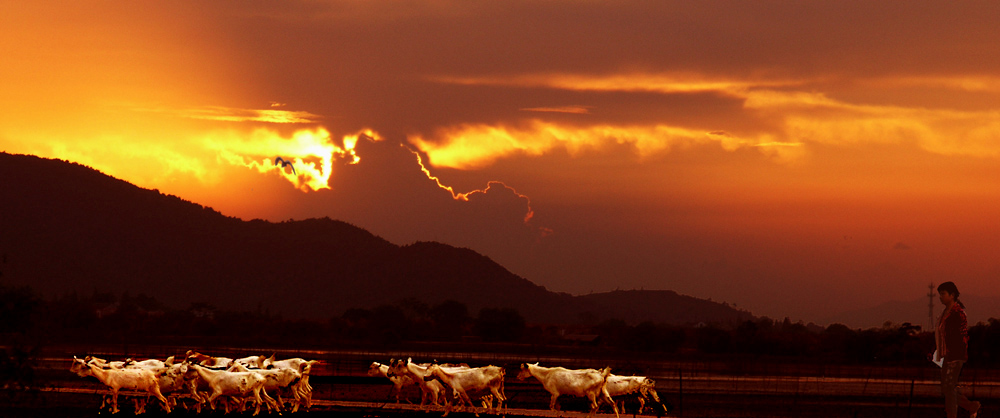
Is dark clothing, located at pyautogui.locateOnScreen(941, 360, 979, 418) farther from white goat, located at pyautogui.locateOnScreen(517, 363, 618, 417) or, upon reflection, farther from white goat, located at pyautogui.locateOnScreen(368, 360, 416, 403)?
white goat, located at pyautogui.locateOnScreen(368, 360, 416, 403)

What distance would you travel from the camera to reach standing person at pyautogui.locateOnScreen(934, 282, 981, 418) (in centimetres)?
2373

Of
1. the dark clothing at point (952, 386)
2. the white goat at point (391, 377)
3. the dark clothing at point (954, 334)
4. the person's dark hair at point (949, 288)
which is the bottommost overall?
the white goat at point (391, 377)

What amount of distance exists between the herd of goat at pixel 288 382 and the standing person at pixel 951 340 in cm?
1434

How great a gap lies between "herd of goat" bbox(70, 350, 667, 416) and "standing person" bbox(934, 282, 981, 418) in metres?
14.3

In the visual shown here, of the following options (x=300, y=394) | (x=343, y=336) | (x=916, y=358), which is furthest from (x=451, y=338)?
(x=300, y=394)

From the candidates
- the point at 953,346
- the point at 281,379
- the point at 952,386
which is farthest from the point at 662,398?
the point at 953,346

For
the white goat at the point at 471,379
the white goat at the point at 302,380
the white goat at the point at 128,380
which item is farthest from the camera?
the white goat at the point at 302,380

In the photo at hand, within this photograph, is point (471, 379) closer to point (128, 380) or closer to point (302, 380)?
point (302, 380)

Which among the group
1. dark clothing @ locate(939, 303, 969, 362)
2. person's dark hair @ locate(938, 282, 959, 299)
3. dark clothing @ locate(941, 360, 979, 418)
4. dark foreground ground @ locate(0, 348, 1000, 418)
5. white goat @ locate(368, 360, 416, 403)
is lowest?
dark foreground ground @ locate(0, 348, 1000, 418)

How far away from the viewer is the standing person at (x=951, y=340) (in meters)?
23.7

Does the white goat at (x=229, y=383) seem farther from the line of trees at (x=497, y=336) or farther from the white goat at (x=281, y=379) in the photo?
the line of trees at (x=497, y=336)

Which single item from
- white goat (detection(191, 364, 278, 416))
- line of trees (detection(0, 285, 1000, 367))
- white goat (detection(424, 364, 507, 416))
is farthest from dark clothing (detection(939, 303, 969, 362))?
line of trees (detection(0, 285, 1000, 367))

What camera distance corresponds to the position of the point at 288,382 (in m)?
40.4

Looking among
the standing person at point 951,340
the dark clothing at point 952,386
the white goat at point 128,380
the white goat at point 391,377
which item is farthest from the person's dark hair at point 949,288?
the white goat at point 128,380
